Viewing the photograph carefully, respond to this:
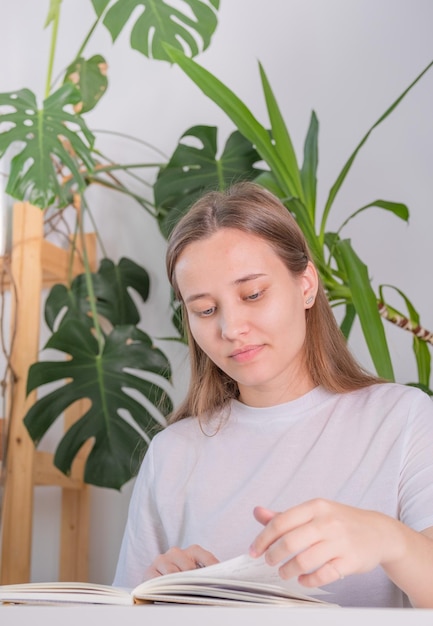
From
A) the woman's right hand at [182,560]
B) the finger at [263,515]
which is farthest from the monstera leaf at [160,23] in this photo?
the finger at [263,515]

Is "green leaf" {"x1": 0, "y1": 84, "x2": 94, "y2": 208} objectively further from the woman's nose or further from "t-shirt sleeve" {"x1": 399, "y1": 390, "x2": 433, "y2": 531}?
"t-shirt sleeve" {"x1": 399, "y1": 390, "x2": 433, "y2": 531}

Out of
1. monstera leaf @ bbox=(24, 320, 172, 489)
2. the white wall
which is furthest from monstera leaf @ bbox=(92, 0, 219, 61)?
monstera leaf @ bbox=(24, 320, 172, 489)

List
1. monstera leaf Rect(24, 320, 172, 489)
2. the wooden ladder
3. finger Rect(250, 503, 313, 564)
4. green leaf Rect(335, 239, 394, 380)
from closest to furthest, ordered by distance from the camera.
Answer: finger Rect(250, 503, 313, 564)
green leaf Rect(335, 239, 394, 380)
monstera leaf Rect(24, 320, 172, 489)
the wooden ladder

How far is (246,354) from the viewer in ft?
4.15

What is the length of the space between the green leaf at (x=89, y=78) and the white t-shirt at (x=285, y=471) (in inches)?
43.3

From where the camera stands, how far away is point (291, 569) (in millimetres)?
701

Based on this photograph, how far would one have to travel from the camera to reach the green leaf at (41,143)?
2020 mm

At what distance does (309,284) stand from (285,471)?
0.92ft

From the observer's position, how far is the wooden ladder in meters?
2.20

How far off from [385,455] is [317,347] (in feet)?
0.73

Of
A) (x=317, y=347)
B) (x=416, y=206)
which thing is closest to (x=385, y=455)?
(x=317, y=347)

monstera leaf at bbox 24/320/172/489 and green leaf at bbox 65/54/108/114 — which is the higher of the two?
green leaf at bbox 65/54/108/114

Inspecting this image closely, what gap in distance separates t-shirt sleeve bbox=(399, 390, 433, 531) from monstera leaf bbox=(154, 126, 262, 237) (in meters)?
1.06

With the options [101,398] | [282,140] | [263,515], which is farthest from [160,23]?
[263,515]
